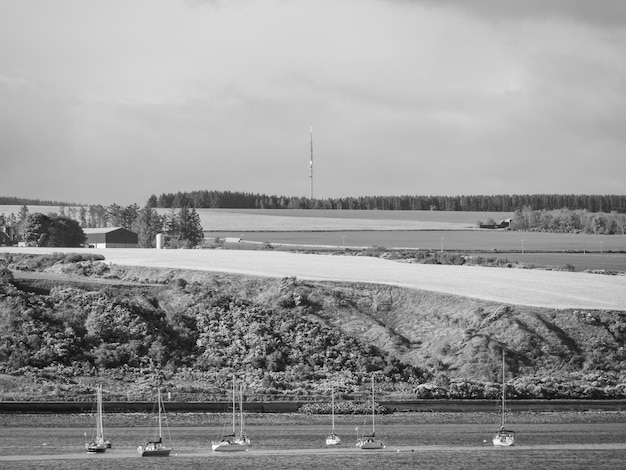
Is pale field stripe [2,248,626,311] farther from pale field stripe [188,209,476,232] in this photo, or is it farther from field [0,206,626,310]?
pale field stripe [188,209,476,232]

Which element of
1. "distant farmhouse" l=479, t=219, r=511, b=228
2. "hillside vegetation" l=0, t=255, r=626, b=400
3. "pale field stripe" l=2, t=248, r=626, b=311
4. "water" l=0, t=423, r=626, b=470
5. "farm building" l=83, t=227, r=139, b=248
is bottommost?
"water" l=0, t=423, r=626, b=470

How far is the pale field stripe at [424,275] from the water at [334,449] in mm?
20042

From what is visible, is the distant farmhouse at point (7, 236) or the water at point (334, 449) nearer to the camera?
the water at point (334, 449)

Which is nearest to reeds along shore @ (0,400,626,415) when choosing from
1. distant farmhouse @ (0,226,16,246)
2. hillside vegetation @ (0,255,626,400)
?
hillside vegetation @ (0,255,626,400)

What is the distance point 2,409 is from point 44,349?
8.34 meters

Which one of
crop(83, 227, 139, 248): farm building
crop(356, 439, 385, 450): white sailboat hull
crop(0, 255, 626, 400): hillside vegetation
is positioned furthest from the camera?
crop(83, 227, 139, 248): farm building

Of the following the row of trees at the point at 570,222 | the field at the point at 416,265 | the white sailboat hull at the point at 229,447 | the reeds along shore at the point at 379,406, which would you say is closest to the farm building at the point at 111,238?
the field at the point at 416,265

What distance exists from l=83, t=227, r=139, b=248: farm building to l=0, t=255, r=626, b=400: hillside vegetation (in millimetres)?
41812

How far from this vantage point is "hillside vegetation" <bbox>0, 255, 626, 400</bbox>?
58594mm

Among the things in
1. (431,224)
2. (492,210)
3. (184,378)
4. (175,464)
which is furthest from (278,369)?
(492,210)

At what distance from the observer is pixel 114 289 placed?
2736 inches

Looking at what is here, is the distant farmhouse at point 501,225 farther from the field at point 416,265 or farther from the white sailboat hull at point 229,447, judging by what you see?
the white sailboat hull at point 229,447

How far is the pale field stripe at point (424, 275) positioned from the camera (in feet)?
233

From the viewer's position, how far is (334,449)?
4550 centimetres
